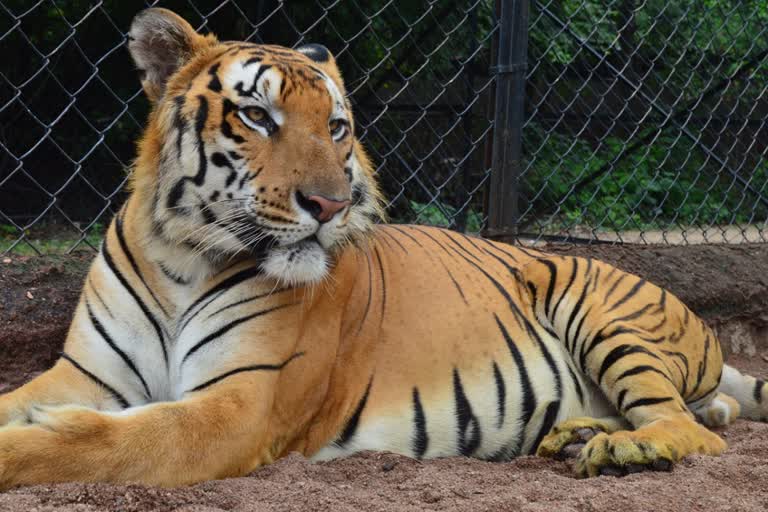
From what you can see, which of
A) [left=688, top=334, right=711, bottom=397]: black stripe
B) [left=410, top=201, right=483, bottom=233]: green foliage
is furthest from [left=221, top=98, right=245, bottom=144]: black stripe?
[left=410, top=201, right=483, bottom=233]: green foliage

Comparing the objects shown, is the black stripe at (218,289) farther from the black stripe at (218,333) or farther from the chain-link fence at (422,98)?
the chain-link fence at (422,98)

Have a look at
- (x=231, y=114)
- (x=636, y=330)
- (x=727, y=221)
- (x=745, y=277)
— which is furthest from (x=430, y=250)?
(x=727, y=221)

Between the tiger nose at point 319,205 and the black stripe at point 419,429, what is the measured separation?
0.73 metres

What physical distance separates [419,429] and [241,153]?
3.30ft

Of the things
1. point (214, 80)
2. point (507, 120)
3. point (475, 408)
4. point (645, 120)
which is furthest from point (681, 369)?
point (645, 120)

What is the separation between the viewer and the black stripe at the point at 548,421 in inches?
118

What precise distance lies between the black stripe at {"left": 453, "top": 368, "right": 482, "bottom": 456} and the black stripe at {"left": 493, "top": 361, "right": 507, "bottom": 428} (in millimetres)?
95

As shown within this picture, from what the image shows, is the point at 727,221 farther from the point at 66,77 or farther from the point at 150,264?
the point at 150,264

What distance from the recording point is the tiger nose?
2.30 m

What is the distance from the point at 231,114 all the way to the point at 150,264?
479mm

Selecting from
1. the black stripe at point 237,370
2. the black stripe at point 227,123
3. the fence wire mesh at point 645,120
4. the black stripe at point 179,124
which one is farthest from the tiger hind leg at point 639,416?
the fence wire mesh at point 645,120

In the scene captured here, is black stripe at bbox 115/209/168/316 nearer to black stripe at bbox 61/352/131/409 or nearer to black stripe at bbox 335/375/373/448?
black stripe at bbox 61/352/131/409

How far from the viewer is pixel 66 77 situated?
6012mm

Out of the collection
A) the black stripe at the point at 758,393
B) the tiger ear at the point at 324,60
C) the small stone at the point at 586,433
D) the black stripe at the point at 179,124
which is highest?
the tiger ear at the point at 324,60
